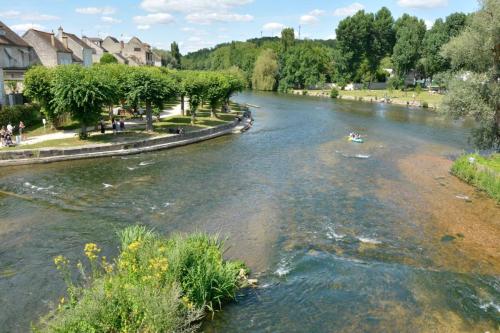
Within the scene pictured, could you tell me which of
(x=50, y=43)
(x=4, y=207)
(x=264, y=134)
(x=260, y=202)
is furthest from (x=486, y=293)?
(x=50, y=43)

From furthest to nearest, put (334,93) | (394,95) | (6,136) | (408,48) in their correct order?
(334,93)
(408,48)
(394,95)
(6,136)

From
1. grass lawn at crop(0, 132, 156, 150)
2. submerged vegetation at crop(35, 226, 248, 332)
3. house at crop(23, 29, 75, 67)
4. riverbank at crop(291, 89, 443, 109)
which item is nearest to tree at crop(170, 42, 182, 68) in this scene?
riverbank at crop(291, 89, 443, 109)

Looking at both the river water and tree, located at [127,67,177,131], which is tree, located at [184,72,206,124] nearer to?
tree, located at [127,67,177,131]

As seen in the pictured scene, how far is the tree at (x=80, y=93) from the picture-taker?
40.2 meters

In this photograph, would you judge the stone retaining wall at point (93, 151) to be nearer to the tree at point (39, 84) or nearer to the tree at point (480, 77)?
the tree at point (39, 84)

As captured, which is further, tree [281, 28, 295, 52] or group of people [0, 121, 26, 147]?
tree [281, 28, 295, 52]

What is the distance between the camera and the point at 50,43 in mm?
74062

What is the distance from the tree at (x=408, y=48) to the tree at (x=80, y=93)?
306 ft

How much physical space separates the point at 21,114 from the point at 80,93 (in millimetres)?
10641

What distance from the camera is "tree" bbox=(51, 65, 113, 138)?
40156 mm

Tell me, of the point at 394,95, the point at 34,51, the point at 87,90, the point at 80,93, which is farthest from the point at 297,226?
the point at 394,95

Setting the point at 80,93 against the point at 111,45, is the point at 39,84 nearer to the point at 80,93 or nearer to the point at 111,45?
the point at 80,93

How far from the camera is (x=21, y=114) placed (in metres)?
45.9

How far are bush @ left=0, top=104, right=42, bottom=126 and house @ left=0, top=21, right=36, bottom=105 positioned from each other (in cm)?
1436
